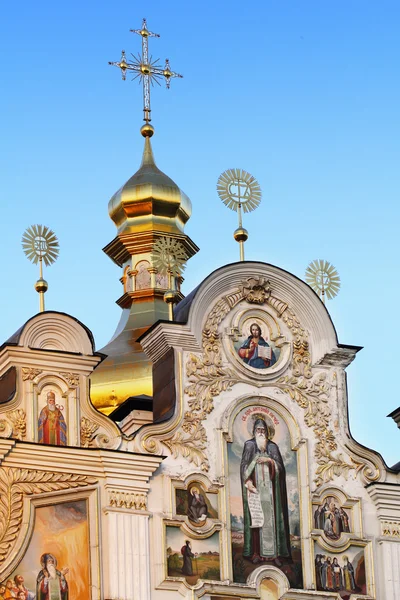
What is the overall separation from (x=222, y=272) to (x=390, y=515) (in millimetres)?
3858

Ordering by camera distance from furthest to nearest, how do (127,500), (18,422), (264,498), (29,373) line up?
(264,498)
(29,373)
(127,500)
(18,422)

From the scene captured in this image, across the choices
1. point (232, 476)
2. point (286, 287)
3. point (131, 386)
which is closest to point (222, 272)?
point (286, 287)

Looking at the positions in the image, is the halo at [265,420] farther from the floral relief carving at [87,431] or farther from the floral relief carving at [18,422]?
the floral relief carving at [18,422]

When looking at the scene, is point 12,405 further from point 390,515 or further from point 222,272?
point 390,515

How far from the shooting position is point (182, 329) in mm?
28297

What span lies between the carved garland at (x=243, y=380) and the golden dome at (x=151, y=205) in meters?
7.40

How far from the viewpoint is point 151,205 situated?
1425 inches

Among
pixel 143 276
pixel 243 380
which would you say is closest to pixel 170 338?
pixel 243 380

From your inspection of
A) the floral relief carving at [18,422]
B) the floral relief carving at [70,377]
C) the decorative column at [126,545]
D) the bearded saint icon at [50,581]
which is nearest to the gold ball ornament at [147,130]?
the floral relief carving at [70,377]

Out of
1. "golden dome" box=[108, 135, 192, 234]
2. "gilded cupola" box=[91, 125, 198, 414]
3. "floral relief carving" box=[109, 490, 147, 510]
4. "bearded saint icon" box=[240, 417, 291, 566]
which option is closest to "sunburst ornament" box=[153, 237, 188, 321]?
"bearded saint icon" box=[240, 417, 291, 566]

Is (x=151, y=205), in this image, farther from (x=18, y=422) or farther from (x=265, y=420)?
(x=18, y=422)

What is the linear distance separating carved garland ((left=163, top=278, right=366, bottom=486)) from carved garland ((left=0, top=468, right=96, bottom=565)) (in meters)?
1.58

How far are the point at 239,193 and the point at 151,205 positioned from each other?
655 cm

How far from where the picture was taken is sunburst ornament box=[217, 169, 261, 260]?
29.6 m
